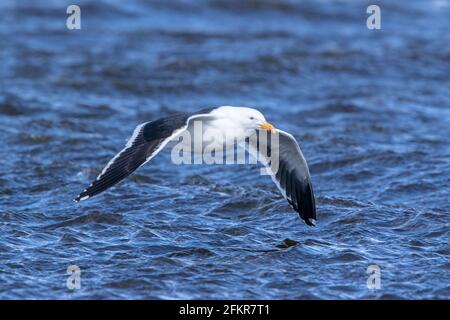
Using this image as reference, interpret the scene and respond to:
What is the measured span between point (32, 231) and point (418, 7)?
1120cm

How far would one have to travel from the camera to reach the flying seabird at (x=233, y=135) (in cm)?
673

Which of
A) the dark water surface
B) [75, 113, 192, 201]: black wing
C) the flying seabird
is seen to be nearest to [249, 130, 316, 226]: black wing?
the flying seabird

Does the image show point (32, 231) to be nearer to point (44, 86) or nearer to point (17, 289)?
point (17, 289)

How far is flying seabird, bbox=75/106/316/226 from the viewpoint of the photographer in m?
6.73

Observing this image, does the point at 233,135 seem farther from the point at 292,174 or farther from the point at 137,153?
the point at 137,153

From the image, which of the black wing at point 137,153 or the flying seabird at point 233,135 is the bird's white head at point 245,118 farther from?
the black wing at point 137,153

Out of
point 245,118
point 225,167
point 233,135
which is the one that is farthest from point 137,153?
point 225,167

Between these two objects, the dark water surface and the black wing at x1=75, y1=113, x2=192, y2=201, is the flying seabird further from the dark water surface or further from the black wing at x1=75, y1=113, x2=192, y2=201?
the dark water surface

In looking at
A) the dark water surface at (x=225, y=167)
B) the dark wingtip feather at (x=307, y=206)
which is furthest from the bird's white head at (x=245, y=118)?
the dark water surface at (x=225, y=167)

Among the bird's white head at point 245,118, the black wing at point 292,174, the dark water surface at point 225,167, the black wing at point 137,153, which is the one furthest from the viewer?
the black wing at point 292,174

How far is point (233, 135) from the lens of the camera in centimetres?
724

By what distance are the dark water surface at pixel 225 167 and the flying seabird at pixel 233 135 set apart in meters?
0.30

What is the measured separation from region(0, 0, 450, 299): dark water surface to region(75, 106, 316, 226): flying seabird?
0.30 meters

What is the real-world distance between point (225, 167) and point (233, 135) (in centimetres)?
223
